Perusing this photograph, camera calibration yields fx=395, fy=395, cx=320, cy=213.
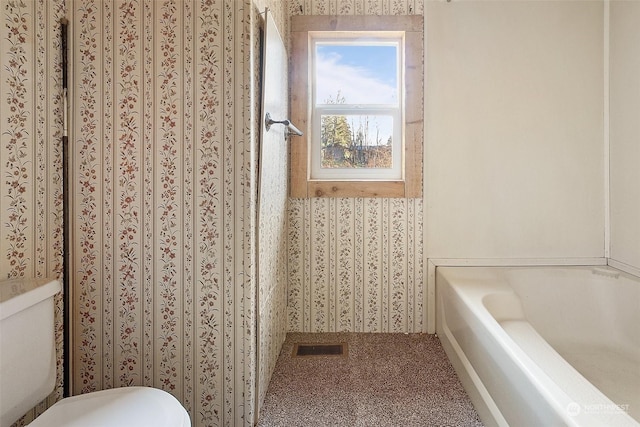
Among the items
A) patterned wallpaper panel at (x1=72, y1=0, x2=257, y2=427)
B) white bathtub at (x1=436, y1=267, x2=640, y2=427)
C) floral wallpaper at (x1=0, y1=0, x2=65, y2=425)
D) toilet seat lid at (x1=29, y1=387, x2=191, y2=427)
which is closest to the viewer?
A: toilet seat lid at (x1=29, y1=387, x2=191, y2=427)

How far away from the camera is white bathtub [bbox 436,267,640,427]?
1072 millimetres

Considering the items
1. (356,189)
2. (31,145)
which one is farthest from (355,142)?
(31,145)

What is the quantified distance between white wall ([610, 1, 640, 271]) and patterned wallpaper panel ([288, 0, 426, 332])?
3.52 ft

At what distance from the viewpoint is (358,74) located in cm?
245

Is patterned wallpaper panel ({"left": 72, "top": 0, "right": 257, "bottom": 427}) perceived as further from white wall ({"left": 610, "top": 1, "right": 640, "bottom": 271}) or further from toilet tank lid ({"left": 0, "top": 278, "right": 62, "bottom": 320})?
white wall ({"left": 610, "top": 1, "right": 640, "bottom": 271})

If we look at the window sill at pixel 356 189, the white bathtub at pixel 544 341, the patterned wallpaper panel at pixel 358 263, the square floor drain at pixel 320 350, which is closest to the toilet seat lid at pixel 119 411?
the white bathtub at pixel 544 341

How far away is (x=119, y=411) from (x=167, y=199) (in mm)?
712

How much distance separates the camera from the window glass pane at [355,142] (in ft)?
8.00

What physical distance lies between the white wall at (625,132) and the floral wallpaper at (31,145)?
8.62 feet

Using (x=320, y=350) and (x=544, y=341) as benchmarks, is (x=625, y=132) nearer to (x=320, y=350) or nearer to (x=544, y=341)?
(x=544, y=341)

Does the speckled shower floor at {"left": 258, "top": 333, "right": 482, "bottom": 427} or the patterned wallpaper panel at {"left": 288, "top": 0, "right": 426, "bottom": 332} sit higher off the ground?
the patterned wallpaper panel at {"left": 288, "top": 0, "right": 426, "bottom": 332}

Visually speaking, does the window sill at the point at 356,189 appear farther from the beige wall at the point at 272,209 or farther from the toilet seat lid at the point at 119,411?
the toilet seat lid at the point at 119,411

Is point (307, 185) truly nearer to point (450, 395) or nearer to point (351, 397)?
point (351, 397)

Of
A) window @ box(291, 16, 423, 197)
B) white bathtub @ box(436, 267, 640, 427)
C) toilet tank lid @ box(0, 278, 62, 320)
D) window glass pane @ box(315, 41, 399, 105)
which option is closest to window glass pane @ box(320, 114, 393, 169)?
window @ box(291, 16, 423, 197)
